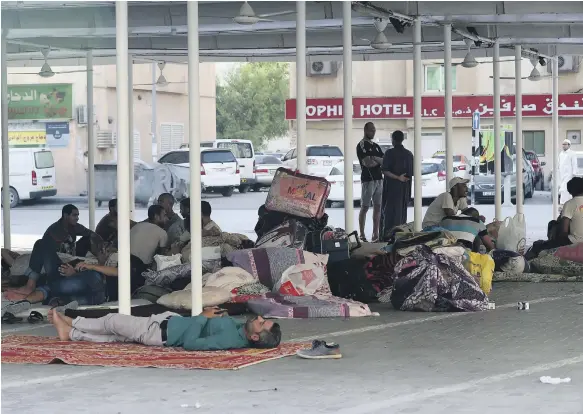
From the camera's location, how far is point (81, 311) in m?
10.5

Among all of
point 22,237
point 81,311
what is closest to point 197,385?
point 81,311

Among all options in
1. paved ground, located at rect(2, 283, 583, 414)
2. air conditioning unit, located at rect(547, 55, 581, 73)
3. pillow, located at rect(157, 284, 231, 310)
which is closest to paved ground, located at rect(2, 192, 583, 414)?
paved ground, located at rect(2, 283, 583, 414)

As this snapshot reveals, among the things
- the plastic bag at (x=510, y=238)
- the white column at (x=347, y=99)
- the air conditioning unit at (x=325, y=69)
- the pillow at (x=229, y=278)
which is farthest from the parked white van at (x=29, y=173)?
the pillow at (x=229, y=278)

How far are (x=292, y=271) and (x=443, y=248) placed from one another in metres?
1.55

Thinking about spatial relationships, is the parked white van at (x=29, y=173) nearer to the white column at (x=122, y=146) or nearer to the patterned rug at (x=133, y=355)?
the white column at (x=122, y=146)

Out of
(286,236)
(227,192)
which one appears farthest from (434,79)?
(286,236)

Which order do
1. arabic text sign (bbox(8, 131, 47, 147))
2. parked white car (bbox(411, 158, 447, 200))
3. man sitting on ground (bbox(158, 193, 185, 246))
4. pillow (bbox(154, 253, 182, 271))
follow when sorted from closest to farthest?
pillow (bbox(154, 253, 182, 271)), man sitting on ground (bbox(158, 193, 185, 246)), parked white car (bbox(411, 158, 447, 200)), arabic text sign (bbox(8, 131, 47, 147))

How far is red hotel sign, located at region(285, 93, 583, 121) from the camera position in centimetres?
4397

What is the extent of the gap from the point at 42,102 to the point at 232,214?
14799mm

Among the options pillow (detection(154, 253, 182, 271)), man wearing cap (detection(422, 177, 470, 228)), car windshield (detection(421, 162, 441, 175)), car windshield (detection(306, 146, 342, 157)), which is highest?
car windshield (detection(306, 146, 342, 157))

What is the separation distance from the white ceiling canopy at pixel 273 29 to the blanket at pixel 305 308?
517 cm

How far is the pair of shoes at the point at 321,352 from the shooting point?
8609 millimetres

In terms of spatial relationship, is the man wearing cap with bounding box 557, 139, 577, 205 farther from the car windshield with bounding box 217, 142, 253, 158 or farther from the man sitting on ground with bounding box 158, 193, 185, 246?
the man sitting on ground with bounding box 158, 193, 185, 246

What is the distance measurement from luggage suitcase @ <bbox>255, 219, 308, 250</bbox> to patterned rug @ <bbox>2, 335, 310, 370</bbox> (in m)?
3.69
